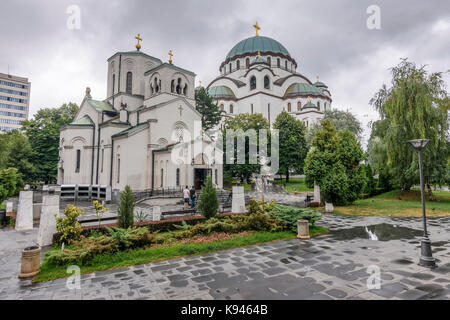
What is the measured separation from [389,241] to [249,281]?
6028 millimetres

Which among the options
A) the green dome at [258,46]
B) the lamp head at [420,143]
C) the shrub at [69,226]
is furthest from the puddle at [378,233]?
the green dome at [258,46]

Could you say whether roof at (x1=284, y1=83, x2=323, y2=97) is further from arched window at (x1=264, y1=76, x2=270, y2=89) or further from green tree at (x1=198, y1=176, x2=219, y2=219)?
green tree at (x1=198, y1=176, x2=219, y2=219)

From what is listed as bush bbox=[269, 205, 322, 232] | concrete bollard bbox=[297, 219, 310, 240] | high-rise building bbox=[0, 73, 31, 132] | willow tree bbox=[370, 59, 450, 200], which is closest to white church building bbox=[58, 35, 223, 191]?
bush bbox=[269, 205, 322, 232]

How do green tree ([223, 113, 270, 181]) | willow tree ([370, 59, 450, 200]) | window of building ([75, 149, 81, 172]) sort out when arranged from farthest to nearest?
green tree ([223, 113, 270, 181])
window of building ([75, 149, 81, 172])
willow tree ([370, 59, 450, 200])

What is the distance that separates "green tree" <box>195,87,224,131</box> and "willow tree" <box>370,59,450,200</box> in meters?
22.1

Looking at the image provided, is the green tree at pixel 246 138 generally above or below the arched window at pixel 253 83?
below

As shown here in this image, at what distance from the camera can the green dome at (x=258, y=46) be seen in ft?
162

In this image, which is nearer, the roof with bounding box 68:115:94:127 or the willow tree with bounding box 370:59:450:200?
the willow tree with bounding box 370:59:450:200

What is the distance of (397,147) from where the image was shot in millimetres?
17250

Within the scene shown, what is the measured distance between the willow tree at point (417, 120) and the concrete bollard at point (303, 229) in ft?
42.7

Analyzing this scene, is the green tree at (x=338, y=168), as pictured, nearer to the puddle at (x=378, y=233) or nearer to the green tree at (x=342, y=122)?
the puddle at (x=378, y=233)

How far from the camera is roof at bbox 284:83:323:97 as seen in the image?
4581 cm

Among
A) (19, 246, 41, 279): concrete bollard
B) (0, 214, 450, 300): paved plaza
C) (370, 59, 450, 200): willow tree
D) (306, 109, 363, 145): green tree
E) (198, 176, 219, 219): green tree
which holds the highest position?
(306, 109, 363, 145): green tree

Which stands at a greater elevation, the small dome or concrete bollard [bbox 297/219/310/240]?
the small dome
